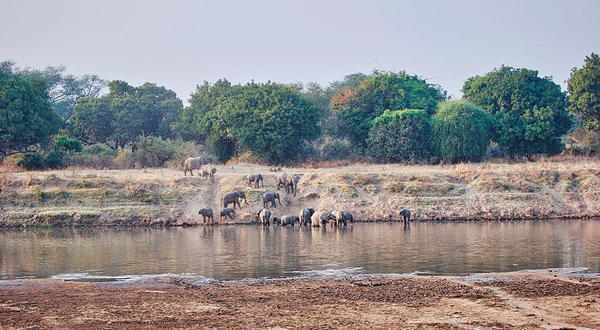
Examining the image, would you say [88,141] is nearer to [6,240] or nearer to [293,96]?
[293,96]

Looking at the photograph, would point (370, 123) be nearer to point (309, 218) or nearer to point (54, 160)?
point (309, 218)

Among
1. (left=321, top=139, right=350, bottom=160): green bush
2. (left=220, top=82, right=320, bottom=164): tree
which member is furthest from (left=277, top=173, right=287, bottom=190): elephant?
(left=321, top=139, right=350, bottom=160): green bush

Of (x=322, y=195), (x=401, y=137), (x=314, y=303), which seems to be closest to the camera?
(x=314, y=303)

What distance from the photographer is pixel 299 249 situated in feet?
86.6

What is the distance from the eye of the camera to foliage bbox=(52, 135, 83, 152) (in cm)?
5174

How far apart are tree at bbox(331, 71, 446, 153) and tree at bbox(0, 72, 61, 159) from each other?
21.1 meters

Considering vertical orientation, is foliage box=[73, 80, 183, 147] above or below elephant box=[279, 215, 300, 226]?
above

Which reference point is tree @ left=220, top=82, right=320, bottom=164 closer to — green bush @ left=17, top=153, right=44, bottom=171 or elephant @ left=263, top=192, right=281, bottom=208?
elephant @ left=263, top=192, right=281, bottom=208

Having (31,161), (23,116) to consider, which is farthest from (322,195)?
(23,116)

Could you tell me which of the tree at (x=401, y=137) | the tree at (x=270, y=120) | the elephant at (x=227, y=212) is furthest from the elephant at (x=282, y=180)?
the tree at (x=401, y=137)

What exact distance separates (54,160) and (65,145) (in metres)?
3.59

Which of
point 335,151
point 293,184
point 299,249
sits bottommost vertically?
point 299,249

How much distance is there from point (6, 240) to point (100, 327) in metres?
19.3

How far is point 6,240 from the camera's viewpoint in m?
31.1
